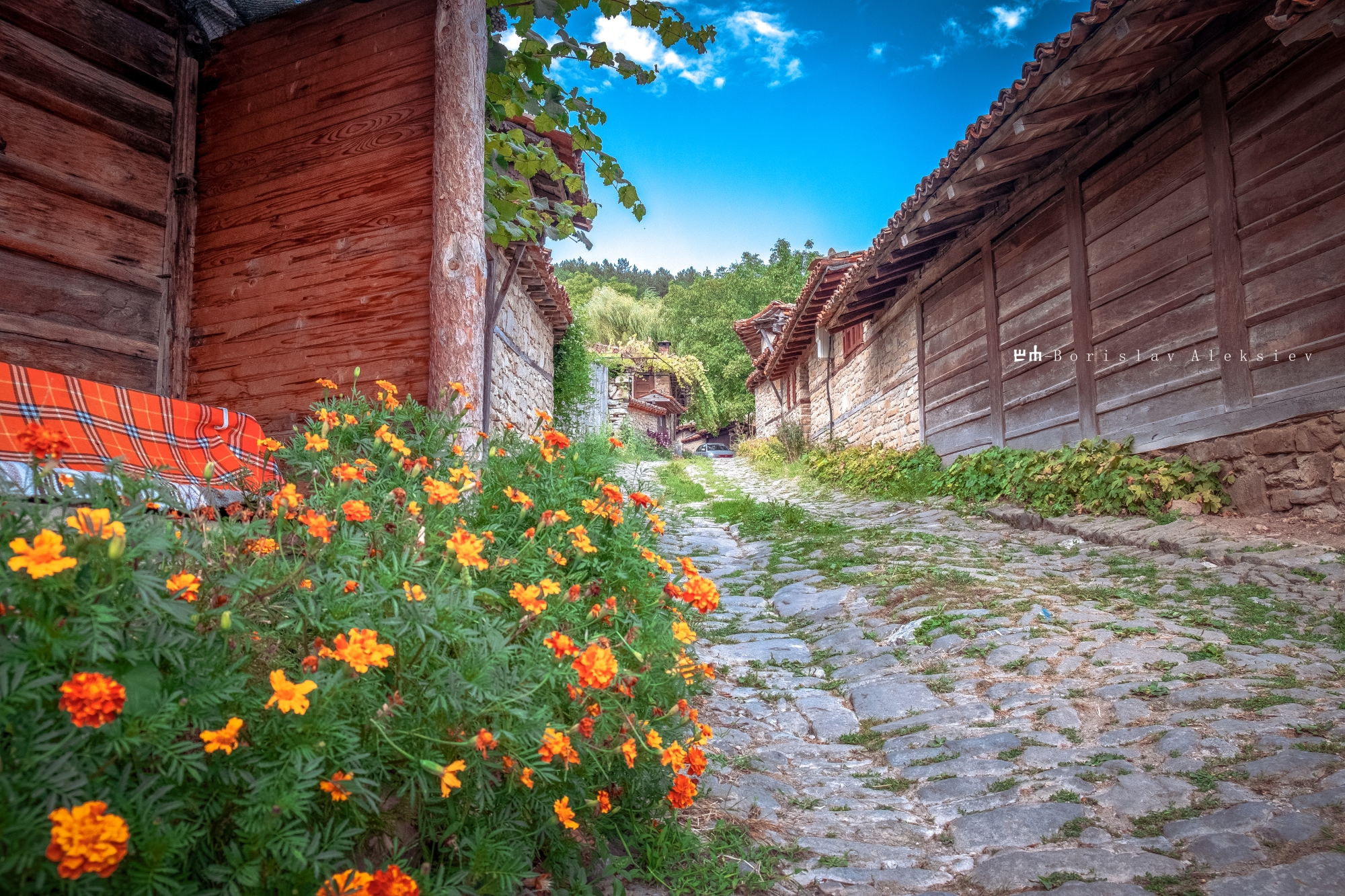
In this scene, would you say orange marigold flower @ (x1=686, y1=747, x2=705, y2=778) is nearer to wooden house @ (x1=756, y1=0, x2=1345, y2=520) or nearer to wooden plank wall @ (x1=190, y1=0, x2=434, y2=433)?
wooden plank wall @ (x1=190, y1=0, x2=434, y2=433)

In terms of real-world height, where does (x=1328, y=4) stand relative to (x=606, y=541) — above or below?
above

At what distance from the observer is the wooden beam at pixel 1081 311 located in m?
6.93

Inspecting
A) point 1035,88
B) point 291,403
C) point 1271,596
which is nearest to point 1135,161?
point 1035,88

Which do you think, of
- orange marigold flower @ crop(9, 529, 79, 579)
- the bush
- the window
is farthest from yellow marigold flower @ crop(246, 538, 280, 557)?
the window

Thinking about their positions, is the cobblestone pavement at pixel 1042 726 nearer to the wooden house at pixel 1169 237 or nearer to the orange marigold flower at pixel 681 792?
the orange marigold flower at pixel 681 792

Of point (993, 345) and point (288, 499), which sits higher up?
point (993, 345)

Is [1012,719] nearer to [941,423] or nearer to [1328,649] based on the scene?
[1328,649]

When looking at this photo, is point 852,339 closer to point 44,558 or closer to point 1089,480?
point 1089,480

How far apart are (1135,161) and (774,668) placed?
222 inches

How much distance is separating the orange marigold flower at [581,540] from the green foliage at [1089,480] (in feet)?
18.3

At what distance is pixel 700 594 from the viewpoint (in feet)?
6.57

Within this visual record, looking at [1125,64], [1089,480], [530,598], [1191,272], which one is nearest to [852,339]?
[1089,480]

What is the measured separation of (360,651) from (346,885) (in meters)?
0.35

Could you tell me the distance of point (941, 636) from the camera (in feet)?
13.3
